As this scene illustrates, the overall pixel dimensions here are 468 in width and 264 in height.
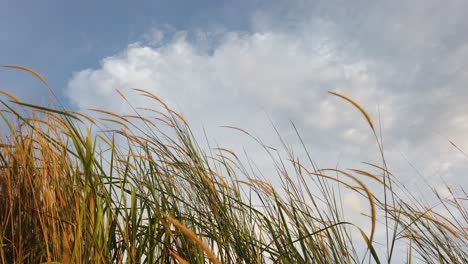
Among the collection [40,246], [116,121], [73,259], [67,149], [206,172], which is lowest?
[73,259]

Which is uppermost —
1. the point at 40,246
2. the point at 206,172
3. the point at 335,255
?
the point at 206,172

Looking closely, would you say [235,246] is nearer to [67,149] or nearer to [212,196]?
[212,196]

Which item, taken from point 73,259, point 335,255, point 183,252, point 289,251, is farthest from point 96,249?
point 335,255

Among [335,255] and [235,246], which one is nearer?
[335,255]

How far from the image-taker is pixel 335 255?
150 cm

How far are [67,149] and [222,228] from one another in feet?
2.12

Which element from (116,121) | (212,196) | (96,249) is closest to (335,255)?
(212,196)

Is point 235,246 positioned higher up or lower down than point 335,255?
higher up

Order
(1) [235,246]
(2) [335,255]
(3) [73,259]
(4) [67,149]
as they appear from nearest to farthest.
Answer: (3) [73,259]
(2) [335,255]
(1) [235,246]
(4) [67,149]

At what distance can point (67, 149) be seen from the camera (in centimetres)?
175

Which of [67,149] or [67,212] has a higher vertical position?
[67,149]

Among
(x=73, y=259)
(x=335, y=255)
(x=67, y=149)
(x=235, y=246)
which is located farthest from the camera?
(x=67, y=149)

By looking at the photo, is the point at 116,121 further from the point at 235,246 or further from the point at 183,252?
the point at 235,246

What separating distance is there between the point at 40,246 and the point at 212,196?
1.97 feet
